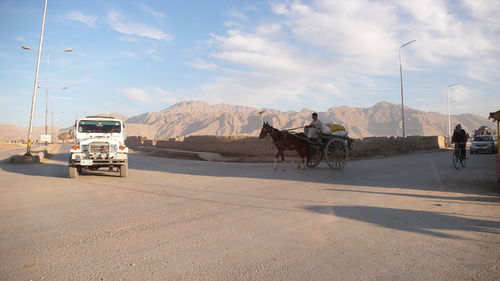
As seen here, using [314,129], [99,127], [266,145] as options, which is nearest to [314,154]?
[314,129]

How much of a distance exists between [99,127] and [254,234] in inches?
425

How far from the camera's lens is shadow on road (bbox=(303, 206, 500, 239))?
508 centimetres

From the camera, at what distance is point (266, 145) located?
28594 mm

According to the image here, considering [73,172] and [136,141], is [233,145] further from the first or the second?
[136,141]

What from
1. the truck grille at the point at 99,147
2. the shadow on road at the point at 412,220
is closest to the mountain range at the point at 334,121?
the truck grille at the point at 99,147

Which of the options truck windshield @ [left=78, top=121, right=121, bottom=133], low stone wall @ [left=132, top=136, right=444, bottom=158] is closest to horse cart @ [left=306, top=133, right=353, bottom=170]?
truck windshield @ [left=78, top=121, right=121, bottom=133]

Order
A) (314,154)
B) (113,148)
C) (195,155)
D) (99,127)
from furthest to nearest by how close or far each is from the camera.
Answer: (195,155) < (314,154) < (99,127) < (113,148)

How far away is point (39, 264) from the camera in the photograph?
12.1ft

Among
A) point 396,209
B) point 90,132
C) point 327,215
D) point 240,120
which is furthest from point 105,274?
point 240,120

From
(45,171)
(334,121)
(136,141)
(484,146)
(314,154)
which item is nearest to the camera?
(314,154)

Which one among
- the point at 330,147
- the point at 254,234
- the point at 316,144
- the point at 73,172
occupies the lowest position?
the point at 254,234

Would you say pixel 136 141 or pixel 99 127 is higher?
pixel 136 141

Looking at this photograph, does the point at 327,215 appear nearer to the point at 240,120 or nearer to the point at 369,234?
the point at 369,234

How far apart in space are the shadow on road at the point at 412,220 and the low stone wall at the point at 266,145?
19097mm
